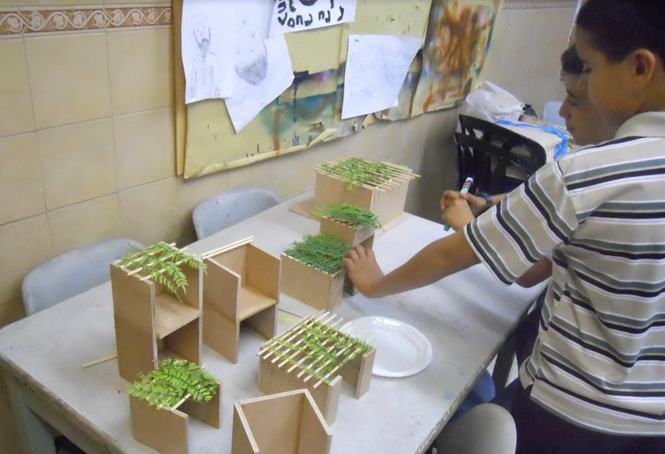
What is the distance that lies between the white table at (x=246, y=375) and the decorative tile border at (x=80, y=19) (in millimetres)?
630

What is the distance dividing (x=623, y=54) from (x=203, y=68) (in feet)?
3.66

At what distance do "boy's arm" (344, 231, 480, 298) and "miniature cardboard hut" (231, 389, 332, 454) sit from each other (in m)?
0.45

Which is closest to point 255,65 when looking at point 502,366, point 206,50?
point 206,50

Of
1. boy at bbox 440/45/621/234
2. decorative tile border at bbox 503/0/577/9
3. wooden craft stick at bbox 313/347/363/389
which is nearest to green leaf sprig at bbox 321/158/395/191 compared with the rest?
boy at bbox 440/45/621/234

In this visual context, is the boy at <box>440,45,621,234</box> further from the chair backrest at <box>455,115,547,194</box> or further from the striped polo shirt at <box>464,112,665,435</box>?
the chair backrest at <box>455,115,547,194</box>

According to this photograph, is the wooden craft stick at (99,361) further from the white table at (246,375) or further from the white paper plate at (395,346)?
the white paper plate at (395,346)

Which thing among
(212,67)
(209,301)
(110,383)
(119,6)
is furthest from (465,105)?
(110,383)

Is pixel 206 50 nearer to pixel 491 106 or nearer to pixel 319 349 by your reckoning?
pixel 319 349

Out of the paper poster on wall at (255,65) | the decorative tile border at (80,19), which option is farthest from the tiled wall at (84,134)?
the paper poster on wall at (255,65)

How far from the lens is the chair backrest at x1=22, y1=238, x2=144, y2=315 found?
4.26 ft

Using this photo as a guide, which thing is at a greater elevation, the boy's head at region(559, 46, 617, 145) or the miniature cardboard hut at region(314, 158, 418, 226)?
the boy's head at region(559, 46, 617, 145)

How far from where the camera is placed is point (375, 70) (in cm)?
230

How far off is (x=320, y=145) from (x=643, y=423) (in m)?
1.55

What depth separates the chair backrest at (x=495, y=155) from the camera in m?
2.59
